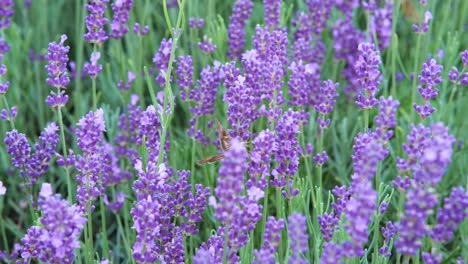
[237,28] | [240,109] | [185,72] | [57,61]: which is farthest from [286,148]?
[237,28]

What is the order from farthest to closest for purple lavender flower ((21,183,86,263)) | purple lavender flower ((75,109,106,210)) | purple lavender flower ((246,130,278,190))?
purple lavender flower ((75,109,106,210)), purple lavender flower ((246,130,278,190)), purple lavender flower ((21,183,86,263))

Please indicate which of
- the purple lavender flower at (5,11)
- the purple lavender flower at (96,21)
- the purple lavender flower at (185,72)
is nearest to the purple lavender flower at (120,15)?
the purple lavender flower at (96,21)

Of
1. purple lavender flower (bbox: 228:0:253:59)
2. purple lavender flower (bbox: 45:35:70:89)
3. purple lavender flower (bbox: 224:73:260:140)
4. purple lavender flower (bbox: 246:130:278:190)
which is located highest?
purple lavender flower (bbox: 228:0:253:59)

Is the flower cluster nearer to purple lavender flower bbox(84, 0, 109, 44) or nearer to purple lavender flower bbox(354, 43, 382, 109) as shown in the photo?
purple lavender flower bbox(354, 43, 382, 109)

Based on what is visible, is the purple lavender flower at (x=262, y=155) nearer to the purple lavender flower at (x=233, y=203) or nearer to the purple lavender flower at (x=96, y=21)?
the purple lavender flower at (x=233, y=203)

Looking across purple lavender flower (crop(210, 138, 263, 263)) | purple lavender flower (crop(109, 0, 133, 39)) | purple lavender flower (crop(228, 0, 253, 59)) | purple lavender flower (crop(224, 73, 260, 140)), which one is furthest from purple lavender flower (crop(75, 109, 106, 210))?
purple lavender flower (crop(228, 0, 253, 59))

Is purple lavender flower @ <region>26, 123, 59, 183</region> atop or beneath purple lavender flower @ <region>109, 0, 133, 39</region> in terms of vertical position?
beneath

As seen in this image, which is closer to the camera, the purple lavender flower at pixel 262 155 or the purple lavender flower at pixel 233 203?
the purple lavender flower at pixel 233 203

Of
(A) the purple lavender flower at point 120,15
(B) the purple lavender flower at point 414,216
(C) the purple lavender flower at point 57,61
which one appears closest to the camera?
(B) the purple lavender flower at point 414,216
